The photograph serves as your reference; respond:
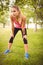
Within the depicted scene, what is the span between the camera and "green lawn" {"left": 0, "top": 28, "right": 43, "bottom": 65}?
5.35 feet

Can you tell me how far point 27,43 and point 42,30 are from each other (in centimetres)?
25

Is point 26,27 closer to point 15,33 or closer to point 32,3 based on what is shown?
point 15,33

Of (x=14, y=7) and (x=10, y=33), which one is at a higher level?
(x=14, y=7)

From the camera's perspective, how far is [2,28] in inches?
67.8

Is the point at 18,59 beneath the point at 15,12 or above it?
beneath

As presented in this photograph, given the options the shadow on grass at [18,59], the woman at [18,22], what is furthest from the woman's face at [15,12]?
the shadow on grass at [18,59]

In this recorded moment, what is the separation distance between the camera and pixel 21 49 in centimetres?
167

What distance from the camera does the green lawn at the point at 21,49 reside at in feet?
5.35

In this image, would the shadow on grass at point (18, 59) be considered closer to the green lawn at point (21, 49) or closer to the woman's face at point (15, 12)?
the green lawn at point (21, 49)

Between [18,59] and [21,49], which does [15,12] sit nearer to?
[21,49]

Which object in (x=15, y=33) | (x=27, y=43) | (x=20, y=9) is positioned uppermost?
(x=20, y=9)

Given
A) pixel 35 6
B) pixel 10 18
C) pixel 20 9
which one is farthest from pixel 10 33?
pixel 35 6

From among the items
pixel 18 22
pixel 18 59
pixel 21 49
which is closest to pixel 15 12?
pixel 18 22

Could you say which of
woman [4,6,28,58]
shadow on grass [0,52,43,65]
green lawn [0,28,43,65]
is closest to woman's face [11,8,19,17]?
woman [4,6,28,58]
